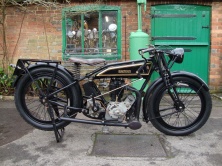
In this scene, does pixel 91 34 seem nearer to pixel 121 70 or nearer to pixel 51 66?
pixel 51 66

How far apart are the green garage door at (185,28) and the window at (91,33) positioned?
913 millimetres

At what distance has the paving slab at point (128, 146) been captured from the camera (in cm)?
324

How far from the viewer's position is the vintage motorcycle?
3.43 m

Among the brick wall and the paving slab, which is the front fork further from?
the brick wall

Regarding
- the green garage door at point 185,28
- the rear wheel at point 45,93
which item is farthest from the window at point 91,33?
the rear wheel at point 45,93

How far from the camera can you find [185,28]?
630cm

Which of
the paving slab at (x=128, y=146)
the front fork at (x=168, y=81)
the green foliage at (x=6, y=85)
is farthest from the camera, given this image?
the green foliage at (x=6, y=85)

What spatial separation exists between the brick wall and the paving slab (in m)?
3.07

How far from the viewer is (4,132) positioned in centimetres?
400

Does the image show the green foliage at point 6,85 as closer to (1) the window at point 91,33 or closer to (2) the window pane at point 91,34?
(1) the window at point 91,33

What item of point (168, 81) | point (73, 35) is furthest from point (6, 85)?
point (168, 81)

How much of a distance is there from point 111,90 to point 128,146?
0.74 m

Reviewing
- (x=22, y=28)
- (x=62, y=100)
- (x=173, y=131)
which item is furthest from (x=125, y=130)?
(x=22, y=28)

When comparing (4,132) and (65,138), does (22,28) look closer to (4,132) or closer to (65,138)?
(4,132)
